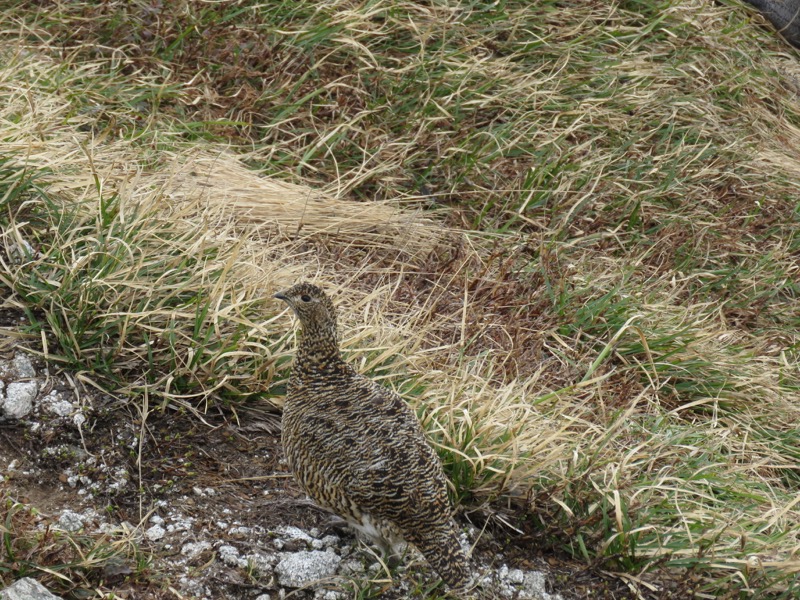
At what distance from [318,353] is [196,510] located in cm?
78

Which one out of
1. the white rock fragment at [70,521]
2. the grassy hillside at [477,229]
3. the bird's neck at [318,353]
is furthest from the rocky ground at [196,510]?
the bird's neck at [318,353]

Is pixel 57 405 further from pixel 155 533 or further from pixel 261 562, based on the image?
pixel 261 562

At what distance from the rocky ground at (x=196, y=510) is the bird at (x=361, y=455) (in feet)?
0.69

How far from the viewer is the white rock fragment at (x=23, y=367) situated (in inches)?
166

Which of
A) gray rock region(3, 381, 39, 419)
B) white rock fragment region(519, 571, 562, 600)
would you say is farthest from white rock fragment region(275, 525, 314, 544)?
gray rock region(3, 381, 39, 419)

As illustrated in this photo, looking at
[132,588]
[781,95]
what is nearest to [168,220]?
[132,588]

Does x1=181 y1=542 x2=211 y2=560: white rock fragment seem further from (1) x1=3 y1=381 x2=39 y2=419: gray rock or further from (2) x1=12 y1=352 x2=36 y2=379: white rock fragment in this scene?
(2) x1=12 y1=352 x2=36 y2=379: white rock fragment

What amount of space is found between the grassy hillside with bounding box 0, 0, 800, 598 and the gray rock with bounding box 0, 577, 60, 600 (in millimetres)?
1019

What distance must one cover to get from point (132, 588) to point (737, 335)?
380 cm

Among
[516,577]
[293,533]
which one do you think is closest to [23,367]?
[293,533]

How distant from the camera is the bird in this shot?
11.9 feet

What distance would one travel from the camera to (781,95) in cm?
777

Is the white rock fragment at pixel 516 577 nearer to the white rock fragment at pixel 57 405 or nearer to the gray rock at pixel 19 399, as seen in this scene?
the white rock fragment at pixel 57 405

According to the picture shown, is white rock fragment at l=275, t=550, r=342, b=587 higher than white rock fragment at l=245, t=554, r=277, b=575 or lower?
higher
